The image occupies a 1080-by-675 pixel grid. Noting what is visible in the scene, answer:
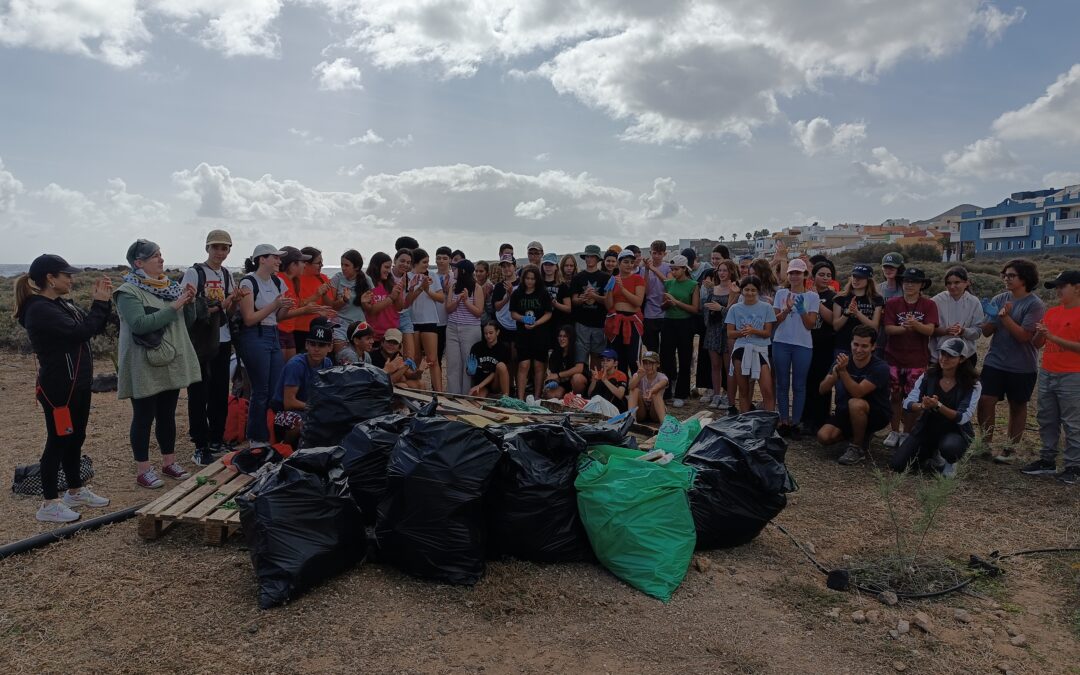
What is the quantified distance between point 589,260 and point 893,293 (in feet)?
10.3

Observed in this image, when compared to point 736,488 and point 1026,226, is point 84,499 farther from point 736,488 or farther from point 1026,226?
point 1026,226

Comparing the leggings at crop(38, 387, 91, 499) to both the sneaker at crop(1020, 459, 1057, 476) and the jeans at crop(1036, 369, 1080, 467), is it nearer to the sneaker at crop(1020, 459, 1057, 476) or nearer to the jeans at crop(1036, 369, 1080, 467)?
the sneaker at crop(1020, 459, 1057, 476)

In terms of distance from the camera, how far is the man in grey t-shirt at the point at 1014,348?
5508 millimetres

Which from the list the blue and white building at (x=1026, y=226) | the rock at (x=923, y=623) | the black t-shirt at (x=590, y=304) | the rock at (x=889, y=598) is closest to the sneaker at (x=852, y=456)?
the rock at (x=889, y=598)

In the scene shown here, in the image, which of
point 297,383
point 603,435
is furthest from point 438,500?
point 297,383

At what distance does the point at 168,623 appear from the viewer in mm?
3035

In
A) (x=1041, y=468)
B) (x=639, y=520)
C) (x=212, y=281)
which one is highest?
(x=212, y=281)

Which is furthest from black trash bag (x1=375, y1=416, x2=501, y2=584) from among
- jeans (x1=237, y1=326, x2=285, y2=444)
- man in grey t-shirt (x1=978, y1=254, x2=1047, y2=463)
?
man in grey t-shirt (x1=978, y1=254, x2=1047, y2=463)

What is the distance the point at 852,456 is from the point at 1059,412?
1.58m

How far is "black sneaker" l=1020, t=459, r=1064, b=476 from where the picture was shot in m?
5.28

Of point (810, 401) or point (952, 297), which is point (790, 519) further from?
point (952, 297)

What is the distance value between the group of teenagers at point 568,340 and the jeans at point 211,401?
17 millimetres

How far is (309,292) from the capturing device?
6191 mm

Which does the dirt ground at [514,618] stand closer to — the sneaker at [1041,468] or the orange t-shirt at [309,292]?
the sneaker at [1041,468]
